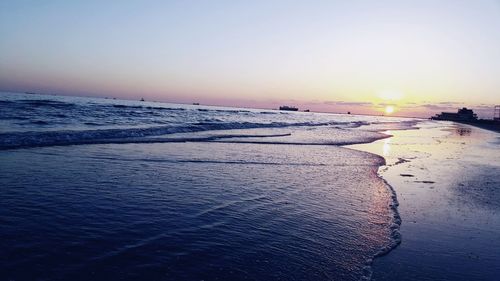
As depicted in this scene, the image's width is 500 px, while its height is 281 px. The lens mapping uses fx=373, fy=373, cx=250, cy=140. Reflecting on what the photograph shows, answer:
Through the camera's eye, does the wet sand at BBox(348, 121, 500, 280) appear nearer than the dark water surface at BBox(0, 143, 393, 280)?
No

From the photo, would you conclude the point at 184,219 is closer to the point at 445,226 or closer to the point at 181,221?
the point at 181,221

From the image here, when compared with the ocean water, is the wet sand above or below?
below

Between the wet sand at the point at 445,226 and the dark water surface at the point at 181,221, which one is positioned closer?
the dark water surface at the point at 181,221

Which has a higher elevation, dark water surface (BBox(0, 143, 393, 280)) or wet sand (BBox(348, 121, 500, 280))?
dark water surface (BBox(0, 143, 393, 280))

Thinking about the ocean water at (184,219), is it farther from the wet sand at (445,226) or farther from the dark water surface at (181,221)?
the wet sand at (445,226)

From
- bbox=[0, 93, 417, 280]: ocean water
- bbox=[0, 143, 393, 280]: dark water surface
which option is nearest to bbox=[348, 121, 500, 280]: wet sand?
bbox=[0, 93, 417, 280]: ocean water

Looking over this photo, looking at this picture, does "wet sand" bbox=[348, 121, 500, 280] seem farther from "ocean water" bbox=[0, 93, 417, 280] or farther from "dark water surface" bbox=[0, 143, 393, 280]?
"dark water surface" bbox=[0, 143, 393, 280]

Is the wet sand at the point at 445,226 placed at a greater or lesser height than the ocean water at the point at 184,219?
lesser

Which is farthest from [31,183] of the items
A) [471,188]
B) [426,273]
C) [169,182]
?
[471,188]

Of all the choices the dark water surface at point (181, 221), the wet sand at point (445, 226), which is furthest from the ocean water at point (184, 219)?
the wet sand at point (445, 226)

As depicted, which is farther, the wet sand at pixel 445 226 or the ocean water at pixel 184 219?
the wet sand at pixel 445 226

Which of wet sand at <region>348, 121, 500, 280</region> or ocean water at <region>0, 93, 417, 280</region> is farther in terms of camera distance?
wet sand at <region>348, 121, 500, 280</region>

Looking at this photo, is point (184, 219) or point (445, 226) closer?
point (184, 219)

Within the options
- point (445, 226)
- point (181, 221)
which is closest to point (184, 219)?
point (181, 221)
